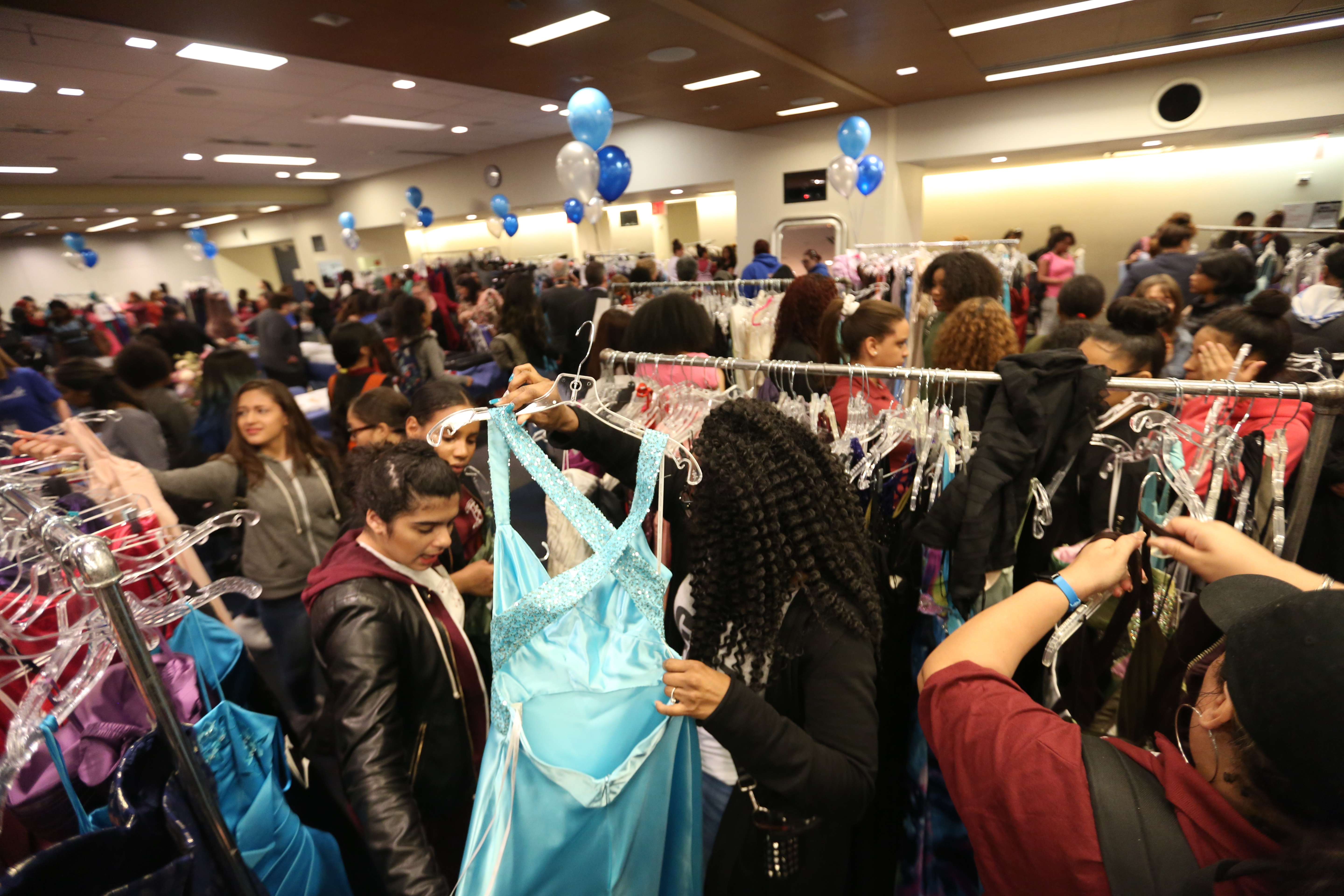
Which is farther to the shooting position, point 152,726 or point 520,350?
point 520,350

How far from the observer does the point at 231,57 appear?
5219mm

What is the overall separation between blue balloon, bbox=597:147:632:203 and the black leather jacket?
568 cm

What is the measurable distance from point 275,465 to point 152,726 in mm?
1515

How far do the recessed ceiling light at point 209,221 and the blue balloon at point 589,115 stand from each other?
1669 centimetres

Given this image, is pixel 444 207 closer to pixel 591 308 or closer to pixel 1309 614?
pixel 591 308

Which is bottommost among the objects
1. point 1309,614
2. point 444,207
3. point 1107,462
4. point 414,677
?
point 414,677

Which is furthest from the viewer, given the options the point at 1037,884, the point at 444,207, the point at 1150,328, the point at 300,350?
the point at 444,207

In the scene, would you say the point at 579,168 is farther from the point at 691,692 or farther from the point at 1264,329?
the point at 691,692

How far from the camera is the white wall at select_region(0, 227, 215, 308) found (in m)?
15.3

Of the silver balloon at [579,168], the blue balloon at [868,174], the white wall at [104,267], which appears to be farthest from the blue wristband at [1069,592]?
the white wall at [104,267]

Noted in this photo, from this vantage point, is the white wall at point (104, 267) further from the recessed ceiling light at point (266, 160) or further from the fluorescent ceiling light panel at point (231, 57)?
the fluorescent ceiling light panel at point (231, 57)

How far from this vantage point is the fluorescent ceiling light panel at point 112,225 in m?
14.8

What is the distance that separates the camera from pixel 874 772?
0.99 meters

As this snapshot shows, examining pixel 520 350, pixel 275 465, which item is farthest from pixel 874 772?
pixel 520 350
